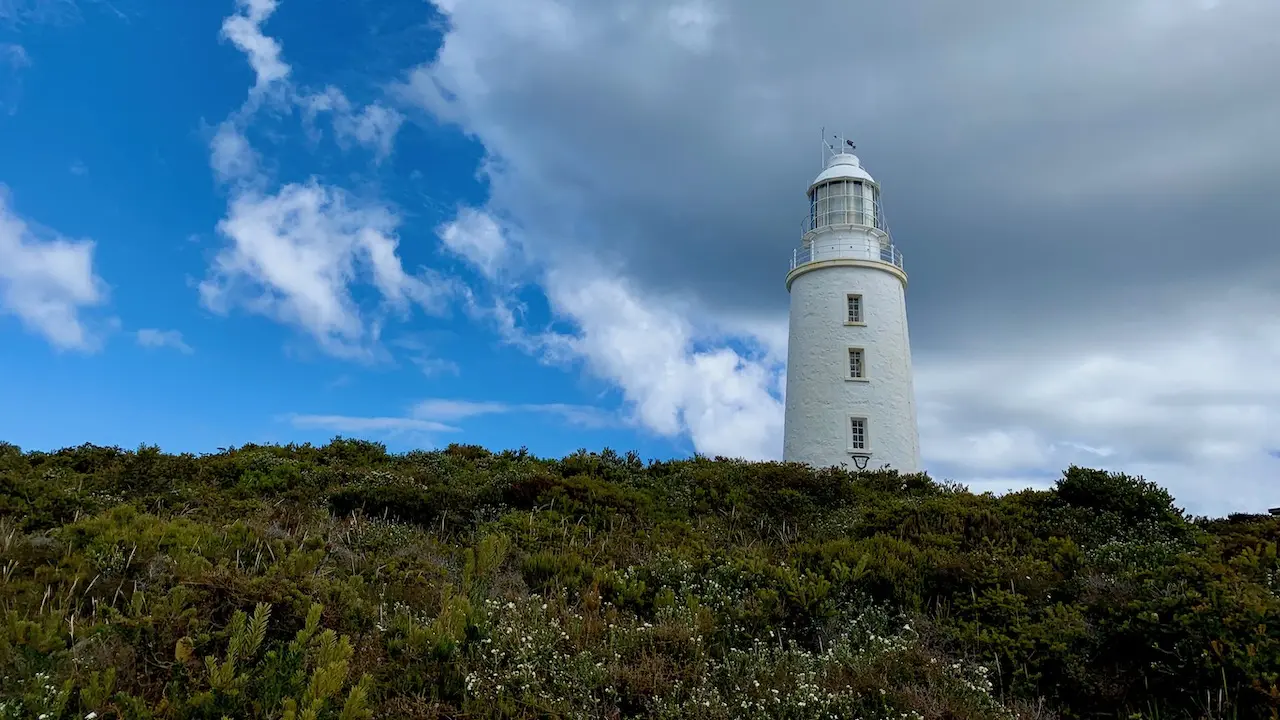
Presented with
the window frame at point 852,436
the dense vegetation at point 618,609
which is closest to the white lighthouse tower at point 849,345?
the window frame at point 852,436

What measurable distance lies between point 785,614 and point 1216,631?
339 centimetres

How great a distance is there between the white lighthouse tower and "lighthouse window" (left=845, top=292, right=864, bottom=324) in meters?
0.03

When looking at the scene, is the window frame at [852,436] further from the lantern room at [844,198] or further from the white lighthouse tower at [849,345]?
the lantern room at [844,198]

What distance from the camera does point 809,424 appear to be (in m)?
24.5

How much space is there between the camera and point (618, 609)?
7.41 m

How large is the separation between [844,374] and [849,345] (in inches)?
38.0

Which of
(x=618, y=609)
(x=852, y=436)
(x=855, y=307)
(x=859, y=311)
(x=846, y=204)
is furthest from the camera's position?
(x=846, y=204)

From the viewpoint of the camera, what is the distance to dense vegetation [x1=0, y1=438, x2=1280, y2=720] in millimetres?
5492

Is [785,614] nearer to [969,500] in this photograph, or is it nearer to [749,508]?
[749,508]

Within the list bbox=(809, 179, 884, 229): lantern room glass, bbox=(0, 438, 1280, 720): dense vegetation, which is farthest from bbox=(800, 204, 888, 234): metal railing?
bbox=(0, 438, 1280, 720): dense vegetation

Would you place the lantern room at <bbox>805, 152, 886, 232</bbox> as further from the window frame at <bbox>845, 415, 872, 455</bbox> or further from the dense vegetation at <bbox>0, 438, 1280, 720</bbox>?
Result: the dense vegetation at <bbox>0, 438, 1280, 720</bbox>

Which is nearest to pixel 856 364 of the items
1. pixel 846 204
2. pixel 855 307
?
pixel 855 307

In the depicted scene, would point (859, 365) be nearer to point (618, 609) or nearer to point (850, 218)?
point (850, 218)

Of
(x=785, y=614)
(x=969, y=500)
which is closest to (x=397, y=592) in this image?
(x=785, y=614)
